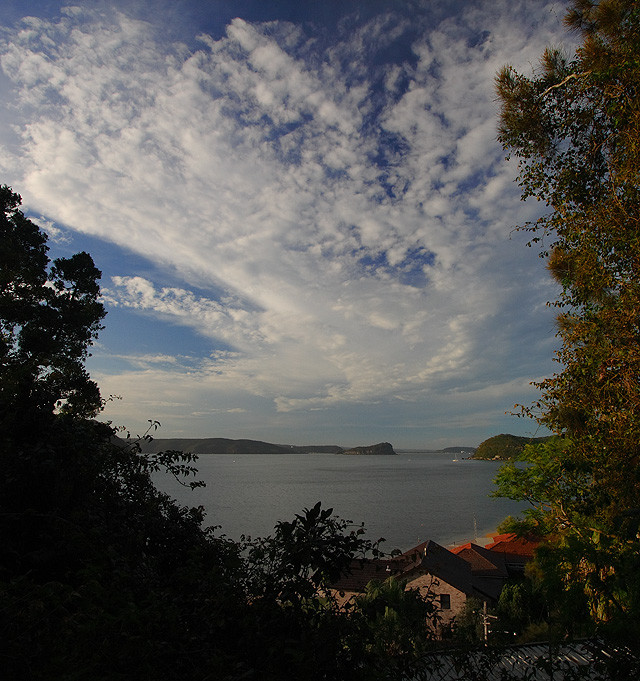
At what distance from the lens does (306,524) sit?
3.38 m

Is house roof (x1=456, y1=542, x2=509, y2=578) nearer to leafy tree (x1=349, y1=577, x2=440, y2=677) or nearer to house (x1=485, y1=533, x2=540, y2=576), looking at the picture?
house (x1=485, y1=533, x2=540, y2=576)

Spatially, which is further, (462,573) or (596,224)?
(462,573)

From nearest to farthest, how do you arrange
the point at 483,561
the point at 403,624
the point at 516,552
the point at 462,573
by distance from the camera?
the point at 403,624 → the point at 462,573 → the point at 483,561 → the point at 516,552

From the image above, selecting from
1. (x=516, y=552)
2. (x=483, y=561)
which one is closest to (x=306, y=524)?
(x=483, y=561)

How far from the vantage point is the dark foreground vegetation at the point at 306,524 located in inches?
111

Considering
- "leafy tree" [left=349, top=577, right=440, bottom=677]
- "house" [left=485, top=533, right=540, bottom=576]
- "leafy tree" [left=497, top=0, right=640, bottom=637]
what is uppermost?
"leafy tree" [left=497, top=0, right=640, bottom=637]

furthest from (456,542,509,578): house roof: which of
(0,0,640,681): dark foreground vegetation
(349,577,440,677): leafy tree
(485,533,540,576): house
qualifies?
(349,577,440,677): leafy tree

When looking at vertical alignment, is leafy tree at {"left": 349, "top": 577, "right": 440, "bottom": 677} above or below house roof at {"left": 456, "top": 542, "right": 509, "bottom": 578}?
above

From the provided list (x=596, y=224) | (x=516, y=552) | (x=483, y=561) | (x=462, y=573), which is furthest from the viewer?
(x=516, y=552)

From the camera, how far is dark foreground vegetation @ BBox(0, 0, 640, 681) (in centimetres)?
281

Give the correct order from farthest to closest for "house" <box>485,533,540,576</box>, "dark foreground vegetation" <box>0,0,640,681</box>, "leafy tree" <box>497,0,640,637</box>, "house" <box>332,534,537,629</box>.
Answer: "house" <box>485,533,540,576</box> < "house" <box>332,534,537,629</box> < "leafy tree" <box>497,0,640,637</box> < "dark foreground vegetation" <box>0,0,640,681</box>

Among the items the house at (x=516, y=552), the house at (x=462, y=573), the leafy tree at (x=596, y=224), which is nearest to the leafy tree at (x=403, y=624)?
the leafy tree at (x=596, y=224)

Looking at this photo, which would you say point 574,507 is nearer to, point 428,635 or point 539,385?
point 539,385

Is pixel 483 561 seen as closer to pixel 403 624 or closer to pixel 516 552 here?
pixel 516 552
